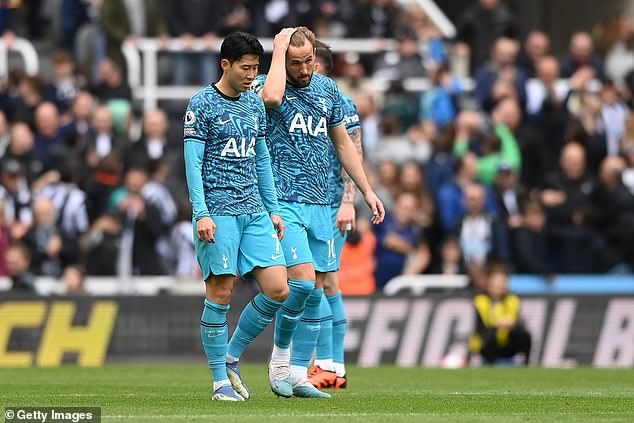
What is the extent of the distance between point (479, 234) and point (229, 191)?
9.28 metres

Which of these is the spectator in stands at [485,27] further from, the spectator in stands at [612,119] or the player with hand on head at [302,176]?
the player with hand on head at [302,176]

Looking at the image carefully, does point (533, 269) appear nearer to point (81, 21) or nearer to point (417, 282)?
point (417, 282)

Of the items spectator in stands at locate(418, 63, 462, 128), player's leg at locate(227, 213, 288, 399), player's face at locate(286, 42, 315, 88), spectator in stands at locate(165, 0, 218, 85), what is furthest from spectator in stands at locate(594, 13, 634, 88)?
player's leg at locate(227, 213, 288, 399)

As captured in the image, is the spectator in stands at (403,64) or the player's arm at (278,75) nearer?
the player's arm at (278,75)

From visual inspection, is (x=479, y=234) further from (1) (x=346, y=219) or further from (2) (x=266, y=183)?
(2) (x=266, y=183)

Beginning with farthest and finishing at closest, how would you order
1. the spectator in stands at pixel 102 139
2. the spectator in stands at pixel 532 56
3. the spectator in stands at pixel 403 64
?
the spectator in stands at pixel 532 56, the spectator in stands at pixel 403 64, the spectator in stands at pixel 102 139

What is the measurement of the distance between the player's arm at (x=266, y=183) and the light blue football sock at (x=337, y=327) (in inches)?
86.1

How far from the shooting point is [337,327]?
43.9 ft

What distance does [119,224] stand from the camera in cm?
1939

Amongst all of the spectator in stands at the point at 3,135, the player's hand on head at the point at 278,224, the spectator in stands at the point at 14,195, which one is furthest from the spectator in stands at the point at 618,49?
the player's hand on head at the point at 278,224

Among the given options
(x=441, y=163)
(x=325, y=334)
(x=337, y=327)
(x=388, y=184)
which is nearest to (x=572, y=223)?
(x=441, y=163)

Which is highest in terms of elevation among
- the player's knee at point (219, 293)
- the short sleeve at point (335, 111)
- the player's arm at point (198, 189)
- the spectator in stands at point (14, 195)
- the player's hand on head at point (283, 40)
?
the player's hand on head at point (283, 40)

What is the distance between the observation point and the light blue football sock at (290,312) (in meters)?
11.3

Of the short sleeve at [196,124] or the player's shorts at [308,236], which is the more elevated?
the short sleeve at [196,124]
